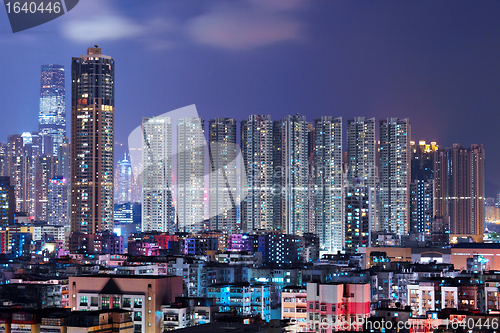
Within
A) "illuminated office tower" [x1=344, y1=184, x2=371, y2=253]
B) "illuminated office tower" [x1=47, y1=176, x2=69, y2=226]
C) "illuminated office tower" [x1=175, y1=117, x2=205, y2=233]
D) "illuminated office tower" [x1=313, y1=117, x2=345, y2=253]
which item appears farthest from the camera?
"illuminated office tower" [x1=47, y1=176, x2=69, y2=226]

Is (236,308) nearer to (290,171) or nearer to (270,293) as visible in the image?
(270,293)

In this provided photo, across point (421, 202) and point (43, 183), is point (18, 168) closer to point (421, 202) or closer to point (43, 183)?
point (43, 183)

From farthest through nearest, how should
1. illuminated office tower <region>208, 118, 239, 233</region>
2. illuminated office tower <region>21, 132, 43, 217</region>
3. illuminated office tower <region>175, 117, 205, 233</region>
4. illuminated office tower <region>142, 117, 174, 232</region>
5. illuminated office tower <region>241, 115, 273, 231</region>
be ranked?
illuminated office tower <region>21, 132, 43, 217</region>, illuminated office tower <region>208, 118, 239, 233</region>, illuminated office tower <region>241, 115, 273, 231</region>, illuminated office tower <region>175, 117, 205, 233</region>, illuminated office tower <region>142, 117, 174, 232</region>

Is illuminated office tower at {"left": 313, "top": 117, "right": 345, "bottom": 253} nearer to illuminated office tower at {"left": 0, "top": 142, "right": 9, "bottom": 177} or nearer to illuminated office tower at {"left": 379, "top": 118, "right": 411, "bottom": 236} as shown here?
illuminated office tower at {"left": 379, "top": 118, "right": 411, "bottom": 236}

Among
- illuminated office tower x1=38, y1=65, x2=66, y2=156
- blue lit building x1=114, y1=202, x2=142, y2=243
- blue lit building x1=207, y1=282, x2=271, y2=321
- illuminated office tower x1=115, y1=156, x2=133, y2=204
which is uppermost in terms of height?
illuminated office tower x1=38, y1=65, x2=66, y2=156

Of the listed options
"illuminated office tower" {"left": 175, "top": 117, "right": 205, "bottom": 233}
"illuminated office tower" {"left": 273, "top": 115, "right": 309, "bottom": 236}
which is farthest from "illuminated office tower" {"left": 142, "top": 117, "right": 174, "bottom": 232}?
"illuminated office tower" {"left": 273, "top": 115, "right": 309, "bottom": 236}
